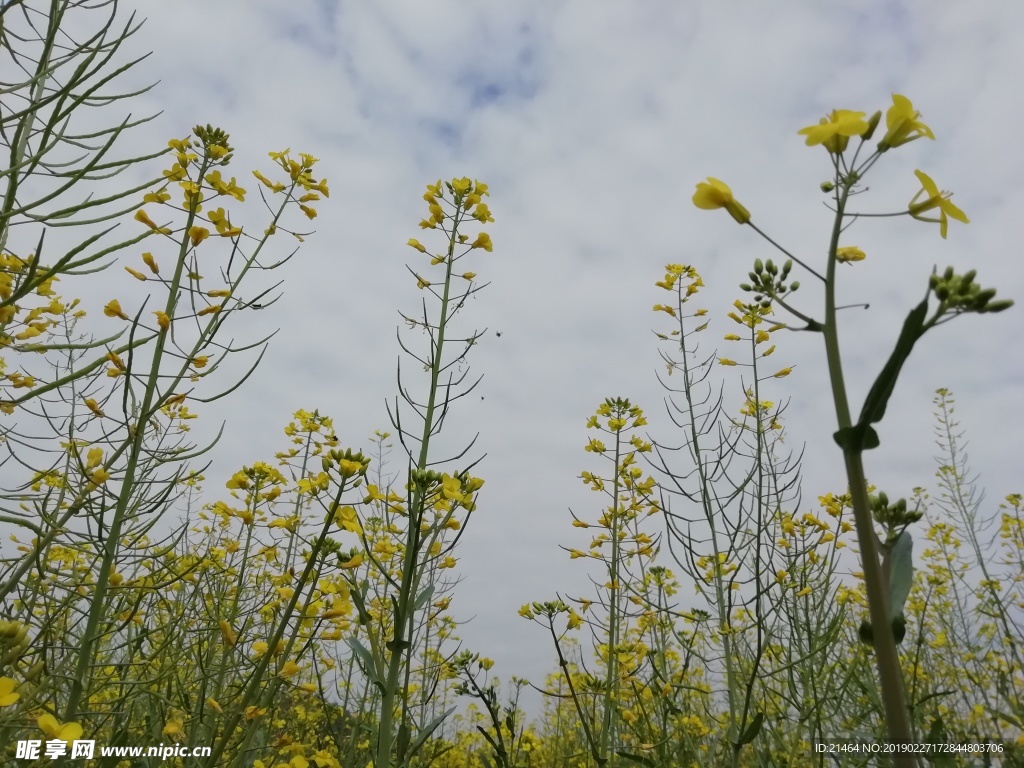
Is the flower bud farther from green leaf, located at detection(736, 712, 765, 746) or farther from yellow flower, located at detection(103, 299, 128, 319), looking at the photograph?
yellow flower, located at detection(103, 299, 128, 319)

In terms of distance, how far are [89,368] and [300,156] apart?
2123 mm

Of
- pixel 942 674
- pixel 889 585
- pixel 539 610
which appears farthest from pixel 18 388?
pixel 942 674

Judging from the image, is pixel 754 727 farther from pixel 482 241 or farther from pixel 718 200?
pixel 482 241

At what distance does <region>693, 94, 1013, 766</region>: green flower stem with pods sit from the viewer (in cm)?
74

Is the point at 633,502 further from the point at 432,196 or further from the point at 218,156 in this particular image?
the point at 218,156

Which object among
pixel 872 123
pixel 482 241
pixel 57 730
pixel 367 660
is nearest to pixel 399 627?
pixel 367 660

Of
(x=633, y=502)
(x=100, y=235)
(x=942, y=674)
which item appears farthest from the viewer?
(x=942, y=674)

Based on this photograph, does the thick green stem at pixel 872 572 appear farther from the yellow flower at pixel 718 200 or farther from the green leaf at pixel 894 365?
the yellow flower at pixel 718 200

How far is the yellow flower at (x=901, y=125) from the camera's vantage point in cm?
104

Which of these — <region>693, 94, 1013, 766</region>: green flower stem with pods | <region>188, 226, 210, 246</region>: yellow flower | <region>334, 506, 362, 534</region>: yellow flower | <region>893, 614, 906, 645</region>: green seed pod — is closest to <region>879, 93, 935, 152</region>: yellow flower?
<region>693, 94, 1013, 766</region>: green flower stem with pods

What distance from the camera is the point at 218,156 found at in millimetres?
2799

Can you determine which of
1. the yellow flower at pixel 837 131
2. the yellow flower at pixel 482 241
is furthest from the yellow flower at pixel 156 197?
the yellow flower at pixel 837 131

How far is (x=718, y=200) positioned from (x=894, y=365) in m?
0.53

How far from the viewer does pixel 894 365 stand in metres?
0.75
